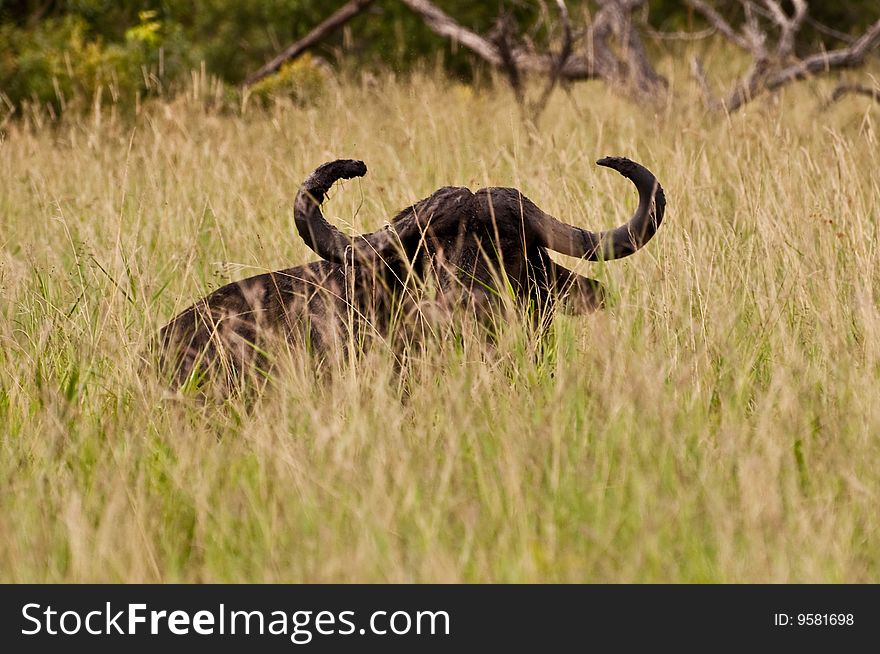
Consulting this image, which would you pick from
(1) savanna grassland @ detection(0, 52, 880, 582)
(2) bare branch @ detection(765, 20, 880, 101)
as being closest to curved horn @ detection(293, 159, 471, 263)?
(1) savanna grassland @ detection(0, 52, 880, 582)

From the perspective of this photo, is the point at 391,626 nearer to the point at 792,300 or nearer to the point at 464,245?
the point at 464,245

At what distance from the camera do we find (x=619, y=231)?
5035 mm

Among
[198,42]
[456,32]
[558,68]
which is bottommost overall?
[558,68]

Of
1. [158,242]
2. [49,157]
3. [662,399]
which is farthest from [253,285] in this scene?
[49,157]

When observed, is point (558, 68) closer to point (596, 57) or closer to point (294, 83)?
point (596, 57)

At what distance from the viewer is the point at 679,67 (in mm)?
15211

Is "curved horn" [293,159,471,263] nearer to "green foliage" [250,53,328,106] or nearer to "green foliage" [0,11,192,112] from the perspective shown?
"green foliage" [0,11,192,112]

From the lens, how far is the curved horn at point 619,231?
494cm

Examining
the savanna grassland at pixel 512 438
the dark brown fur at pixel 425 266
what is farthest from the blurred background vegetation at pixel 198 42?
the dark brown fur at pixel 425 266

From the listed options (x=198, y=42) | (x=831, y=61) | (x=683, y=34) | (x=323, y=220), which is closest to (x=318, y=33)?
(x=198, y=42)

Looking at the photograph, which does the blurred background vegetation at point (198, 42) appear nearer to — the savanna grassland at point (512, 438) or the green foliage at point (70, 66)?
the green foliage at point (70, 66)

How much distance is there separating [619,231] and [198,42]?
11393 mm

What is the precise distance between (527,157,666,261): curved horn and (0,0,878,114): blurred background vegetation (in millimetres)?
7042

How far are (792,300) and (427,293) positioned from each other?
1.45 m
